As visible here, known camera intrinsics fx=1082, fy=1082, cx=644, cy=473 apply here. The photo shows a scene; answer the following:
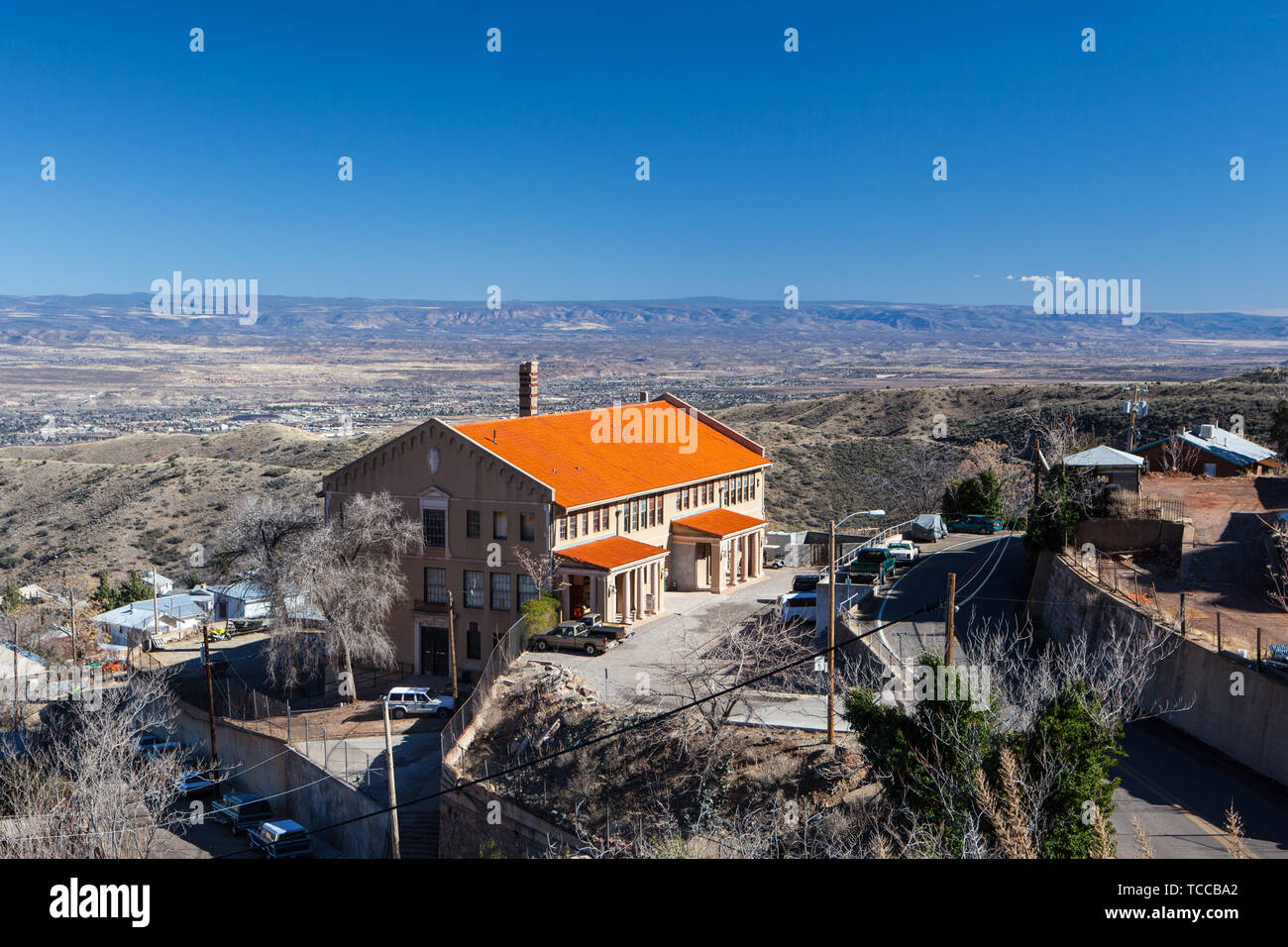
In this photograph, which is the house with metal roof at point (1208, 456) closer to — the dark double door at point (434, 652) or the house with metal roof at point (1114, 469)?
the house with metal roof at point (1114, 469)

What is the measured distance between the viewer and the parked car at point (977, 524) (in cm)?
5644

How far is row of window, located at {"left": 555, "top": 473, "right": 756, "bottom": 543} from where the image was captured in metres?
40.3

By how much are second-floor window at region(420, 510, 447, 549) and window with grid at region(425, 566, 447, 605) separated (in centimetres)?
94

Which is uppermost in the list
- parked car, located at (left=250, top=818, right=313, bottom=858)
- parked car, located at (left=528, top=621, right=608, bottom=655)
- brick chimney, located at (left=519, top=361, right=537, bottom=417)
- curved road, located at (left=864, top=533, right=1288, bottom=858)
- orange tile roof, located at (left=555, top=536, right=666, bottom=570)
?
brick chimney, located at (left=519, top=361, right=537, bottom=417)

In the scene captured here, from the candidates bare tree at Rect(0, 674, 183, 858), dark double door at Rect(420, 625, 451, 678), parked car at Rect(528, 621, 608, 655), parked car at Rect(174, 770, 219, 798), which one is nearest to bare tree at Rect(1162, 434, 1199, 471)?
parked car at Rect(528, 621, 608, 655)

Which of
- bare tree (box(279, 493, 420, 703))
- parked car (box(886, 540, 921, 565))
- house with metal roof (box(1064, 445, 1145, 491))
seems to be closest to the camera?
bare tree (box(279, 493, 420, 703))

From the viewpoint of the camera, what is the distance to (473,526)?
132 ft

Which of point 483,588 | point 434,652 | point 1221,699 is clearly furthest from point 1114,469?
point 434,652

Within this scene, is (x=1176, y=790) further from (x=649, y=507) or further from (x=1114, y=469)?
(x=649, y=507)

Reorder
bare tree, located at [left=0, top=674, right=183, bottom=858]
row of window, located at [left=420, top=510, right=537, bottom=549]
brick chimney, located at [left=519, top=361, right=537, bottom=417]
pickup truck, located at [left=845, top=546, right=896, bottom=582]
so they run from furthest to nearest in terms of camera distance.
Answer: brick chimney, located at [left=519, top=361, right=537, bottom=417] → pickup truck, located at [left=845, top=546, right=896, bottom=582] → row of window, located at [left=420, top=510, right=537, bottom=549] → bare tree, located at [left=0, top=674, right=183, bottom=858]

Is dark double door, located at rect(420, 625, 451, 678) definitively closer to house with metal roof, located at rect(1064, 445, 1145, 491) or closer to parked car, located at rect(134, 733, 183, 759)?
parked car, located at rect(134, 733, 183, 759)

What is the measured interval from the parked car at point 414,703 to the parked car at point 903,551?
19891mm
